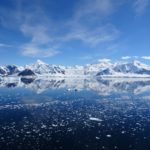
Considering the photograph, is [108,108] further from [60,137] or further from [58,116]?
[60,137]

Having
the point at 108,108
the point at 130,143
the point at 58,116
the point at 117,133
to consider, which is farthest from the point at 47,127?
the point at 108,108

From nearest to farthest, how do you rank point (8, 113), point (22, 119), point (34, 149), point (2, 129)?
point (34, 149)
point (2, 129)
point (22, 119)
point (8, 113)

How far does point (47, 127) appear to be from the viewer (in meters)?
30.0

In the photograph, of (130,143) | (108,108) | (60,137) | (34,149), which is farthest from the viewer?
(108,108)

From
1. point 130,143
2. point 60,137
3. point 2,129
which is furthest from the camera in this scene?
point 2,129

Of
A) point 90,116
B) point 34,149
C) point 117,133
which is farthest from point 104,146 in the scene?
point 90,116

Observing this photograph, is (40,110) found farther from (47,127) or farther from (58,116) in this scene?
(47,127)

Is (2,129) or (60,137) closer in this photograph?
(60,137)

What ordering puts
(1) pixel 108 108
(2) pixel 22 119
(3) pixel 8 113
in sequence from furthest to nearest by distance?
(1) pixel 108 108
(3) pixel 8 113
(2) pixel 22 119

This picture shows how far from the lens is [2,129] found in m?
29.0

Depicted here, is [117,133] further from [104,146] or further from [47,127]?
[47,127]

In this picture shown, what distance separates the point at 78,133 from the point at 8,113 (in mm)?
15520

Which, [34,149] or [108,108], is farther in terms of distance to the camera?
[108,108]

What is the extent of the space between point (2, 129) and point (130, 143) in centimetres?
1506
